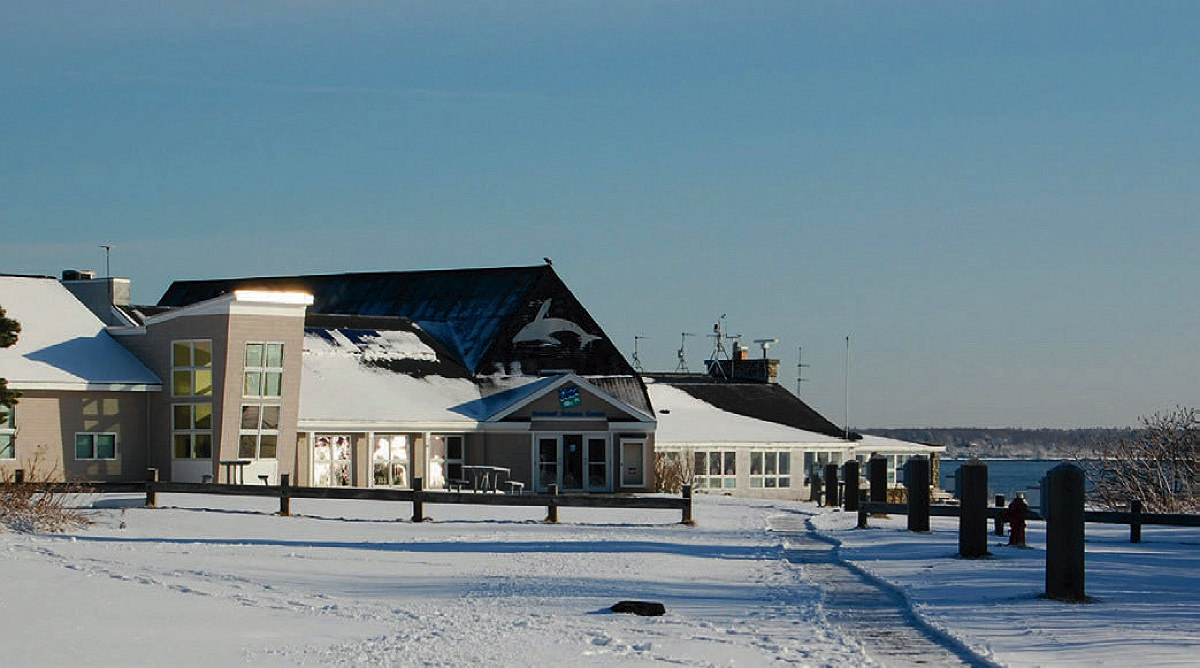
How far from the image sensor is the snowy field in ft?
46.0

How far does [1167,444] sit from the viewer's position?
52.6 m

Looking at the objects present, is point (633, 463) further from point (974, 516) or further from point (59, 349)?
point (974, 516)

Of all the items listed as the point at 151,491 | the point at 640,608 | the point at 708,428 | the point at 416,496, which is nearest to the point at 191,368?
the point at 151,491

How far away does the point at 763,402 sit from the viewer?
66.9 metres

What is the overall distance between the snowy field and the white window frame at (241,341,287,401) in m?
8.65

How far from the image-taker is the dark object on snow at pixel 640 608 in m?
16.7

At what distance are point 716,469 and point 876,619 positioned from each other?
140 feet

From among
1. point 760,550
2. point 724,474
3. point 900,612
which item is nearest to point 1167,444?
point 724,474

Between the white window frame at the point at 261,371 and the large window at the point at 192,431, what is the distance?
110 cm

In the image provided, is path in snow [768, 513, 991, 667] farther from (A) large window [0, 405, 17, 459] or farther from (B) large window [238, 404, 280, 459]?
(A) large window [0, 405, 17, 459]

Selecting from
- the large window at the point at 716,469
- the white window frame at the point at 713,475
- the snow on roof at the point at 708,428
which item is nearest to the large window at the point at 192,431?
the snow on roof at the point at 708,428

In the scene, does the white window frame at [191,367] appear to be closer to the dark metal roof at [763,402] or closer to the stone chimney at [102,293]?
the stone chimney at [102,293]

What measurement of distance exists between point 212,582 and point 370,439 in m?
25.7

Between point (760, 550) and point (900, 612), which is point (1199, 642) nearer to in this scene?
point (900, 612)
